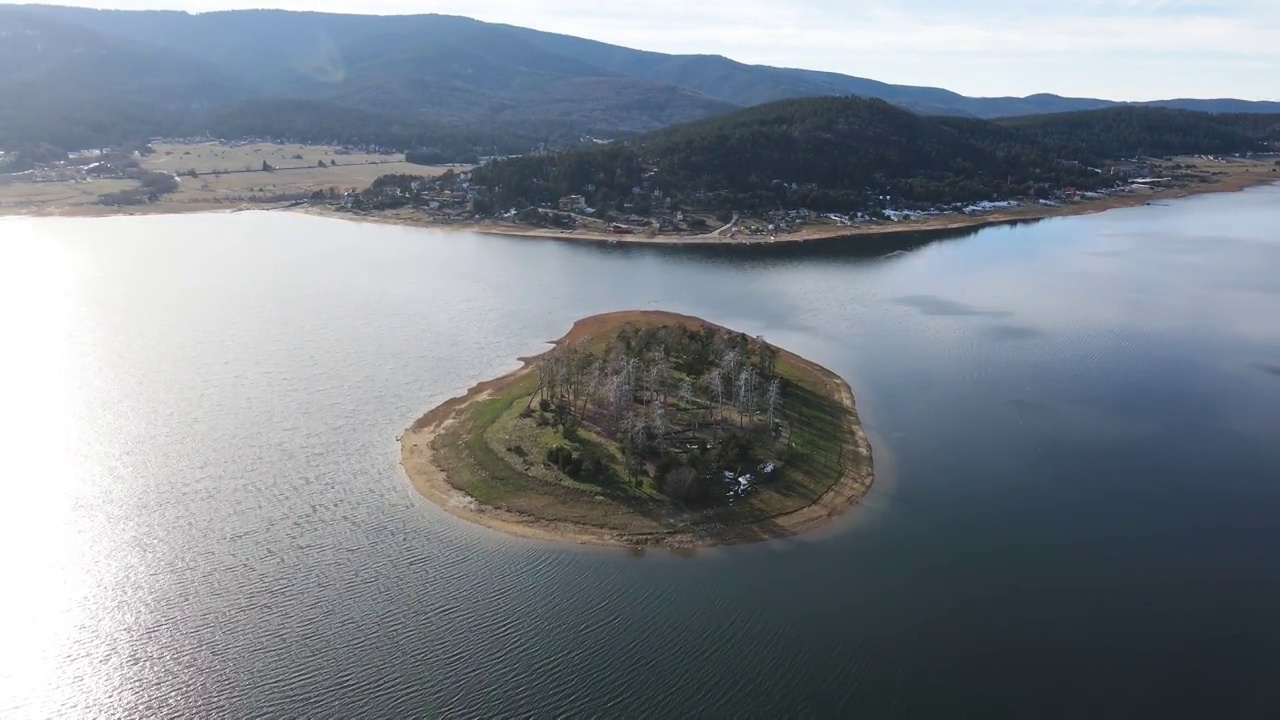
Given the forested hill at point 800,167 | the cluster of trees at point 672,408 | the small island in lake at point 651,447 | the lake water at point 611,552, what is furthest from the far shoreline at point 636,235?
the small island in lake at point 651,447

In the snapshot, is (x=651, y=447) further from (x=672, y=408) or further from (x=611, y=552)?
(x=611, y=552)

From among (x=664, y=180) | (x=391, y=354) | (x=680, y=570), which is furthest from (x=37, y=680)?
(x=664, y=180)

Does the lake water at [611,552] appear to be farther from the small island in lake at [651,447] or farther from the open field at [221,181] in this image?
the open field at [221,181]

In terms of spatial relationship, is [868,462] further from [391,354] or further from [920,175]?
[920,175]

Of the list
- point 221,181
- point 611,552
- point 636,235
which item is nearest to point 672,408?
point 611,552

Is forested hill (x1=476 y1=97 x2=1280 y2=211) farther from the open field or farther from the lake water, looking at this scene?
the lake water

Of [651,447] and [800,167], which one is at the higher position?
[800,167]
